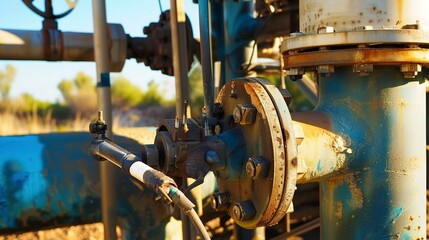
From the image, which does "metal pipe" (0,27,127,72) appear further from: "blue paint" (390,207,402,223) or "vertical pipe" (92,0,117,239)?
"blue paint" (390,207,402,223)

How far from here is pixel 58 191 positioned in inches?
49.8

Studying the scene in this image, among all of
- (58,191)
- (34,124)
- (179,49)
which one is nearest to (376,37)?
(179,49)

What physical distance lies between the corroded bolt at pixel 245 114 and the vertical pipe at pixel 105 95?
0.46m

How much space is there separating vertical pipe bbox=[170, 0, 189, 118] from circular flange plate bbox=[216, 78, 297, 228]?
1.20 ft

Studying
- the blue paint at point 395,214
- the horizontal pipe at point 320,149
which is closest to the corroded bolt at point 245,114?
the horizontal pipe at point 320,149

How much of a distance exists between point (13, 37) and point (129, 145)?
0.43 m

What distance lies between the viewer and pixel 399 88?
0.89 metres

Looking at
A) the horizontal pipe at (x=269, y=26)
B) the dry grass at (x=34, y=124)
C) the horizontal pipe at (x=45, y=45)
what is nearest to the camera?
the horizontal pipe at (x=45, y=45)

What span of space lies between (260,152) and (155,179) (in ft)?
0.66

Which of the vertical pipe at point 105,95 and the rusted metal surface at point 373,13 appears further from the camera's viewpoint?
the vertical pipe at point 105,95

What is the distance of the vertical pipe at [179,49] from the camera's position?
1211 mm

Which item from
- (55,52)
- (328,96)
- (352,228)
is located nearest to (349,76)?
(328,96)

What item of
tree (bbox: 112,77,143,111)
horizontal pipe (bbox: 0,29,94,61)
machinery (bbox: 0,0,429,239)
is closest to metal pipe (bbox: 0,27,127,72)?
horizontal pipe (bbox: 0,29,94,61)

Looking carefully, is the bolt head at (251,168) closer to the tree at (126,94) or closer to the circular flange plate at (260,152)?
the circular flange plate at (260,152)
